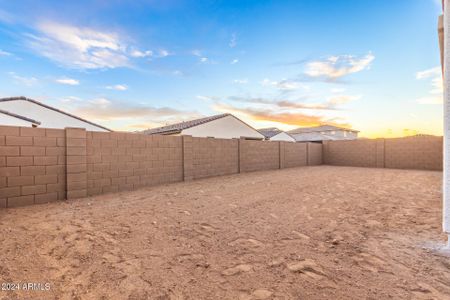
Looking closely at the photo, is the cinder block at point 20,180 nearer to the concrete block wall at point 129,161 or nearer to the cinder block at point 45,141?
the cinder block at point 45,141

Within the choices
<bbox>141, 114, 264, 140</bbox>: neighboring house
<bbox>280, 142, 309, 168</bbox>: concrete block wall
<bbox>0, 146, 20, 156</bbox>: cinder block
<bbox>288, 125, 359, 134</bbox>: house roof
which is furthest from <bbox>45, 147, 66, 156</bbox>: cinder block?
<bbox>288, 125, 359, 134</bbox>: house roof

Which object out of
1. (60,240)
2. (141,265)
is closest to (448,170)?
(141,265)

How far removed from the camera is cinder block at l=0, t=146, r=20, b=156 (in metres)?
4.21

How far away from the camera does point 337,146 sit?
16859 millimetres

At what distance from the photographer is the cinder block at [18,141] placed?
4277 mm

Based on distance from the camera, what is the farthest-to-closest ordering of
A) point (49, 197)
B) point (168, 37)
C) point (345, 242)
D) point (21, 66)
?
point (168, 37) → point (21, 66) → point (49, 197) → point (345, 242)

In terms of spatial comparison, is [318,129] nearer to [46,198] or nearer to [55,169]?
[55,169]

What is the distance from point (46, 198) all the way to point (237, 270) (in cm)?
480

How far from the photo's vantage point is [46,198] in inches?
184

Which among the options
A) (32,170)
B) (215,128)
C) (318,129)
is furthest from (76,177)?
(318,129)

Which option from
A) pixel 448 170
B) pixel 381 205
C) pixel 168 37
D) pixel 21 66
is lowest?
pixel 381 205

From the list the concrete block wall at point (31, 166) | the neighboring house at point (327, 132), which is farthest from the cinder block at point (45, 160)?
the neighboring house at point (327, 132)

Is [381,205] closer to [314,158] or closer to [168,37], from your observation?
[168,37]

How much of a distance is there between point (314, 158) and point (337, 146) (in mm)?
2120
